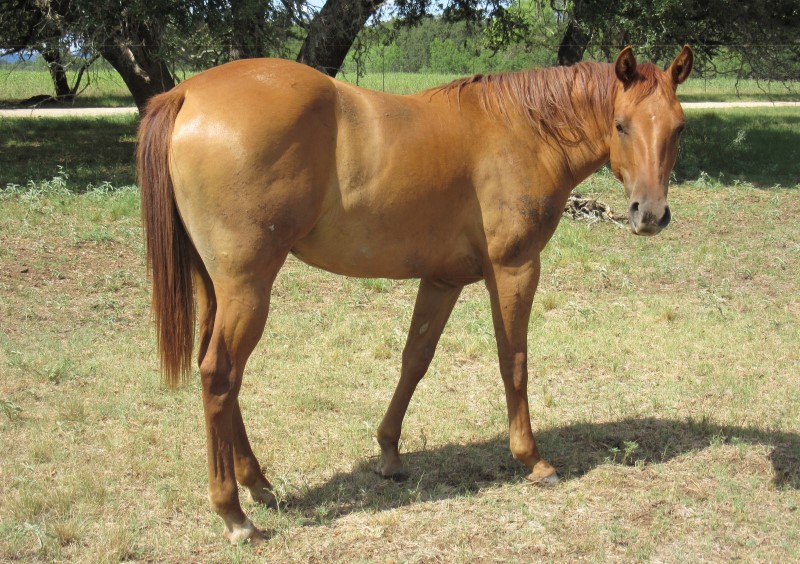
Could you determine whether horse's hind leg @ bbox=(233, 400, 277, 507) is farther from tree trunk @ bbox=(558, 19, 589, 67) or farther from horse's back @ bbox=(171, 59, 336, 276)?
tree trunk @ bbox=(558, 19, 589, 67)

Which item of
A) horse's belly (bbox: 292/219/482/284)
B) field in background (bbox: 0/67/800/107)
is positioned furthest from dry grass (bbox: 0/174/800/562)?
field in background (bbox: 0/67/800/107)

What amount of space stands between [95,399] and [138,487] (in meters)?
1.13

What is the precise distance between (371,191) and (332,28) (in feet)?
29.9

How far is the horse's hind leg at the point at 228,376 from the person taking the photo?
3250mm

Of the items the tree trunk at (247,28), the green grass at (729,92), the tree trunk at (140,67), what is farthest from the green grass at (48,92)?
the green grass at (729,92)

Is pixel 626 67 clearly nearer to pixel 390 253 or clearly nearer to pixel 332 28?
pixel 390 253

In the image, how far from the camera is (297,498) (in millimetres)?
3865

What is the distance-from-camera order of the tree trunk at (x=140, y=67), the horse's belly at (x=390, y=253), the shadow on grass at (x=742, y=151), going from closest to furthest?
the horse's belly at (x=390, y=253) → the tree trunk at (x=140, y=67) → the shadow on grass at (x=742, y=151)

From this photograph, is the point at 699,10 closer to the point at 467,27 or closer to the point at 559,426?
the point at 467,27

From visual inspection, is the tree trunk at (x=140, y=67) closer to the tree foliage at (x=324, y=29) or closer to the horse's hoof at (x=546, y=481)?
the tree foliage at (x=324, y=29)

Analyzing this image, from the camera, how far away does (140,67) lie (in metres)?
11.9

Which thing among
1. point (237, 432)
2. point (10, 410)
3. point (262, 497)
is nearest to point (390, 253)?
point (237, 432)

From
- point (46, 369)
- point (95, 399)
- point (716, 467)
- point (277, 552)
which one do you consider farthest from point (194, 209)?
point (716, 467)

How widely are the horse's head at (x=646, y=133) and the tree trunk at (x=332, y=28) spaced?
842cm
